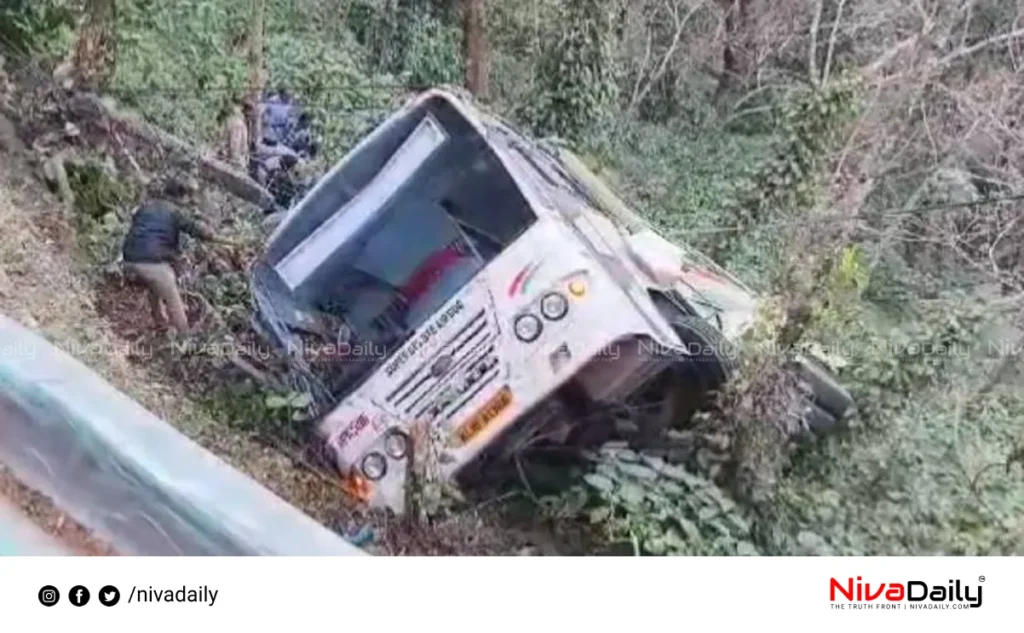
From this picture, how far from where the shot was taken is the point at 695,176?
1662mm

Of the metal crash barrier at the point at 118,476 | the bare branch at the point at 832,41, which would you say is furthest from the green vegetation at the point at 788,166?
the metal crash barrier at the point at 118,476

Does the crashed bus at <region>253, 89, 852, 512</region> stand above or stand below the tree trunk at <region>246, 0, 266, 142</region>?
below

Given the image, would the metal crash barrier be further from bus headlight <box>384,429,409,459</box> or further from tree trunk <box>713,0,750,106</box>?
tree trunk <box>713,0,750,106</box>

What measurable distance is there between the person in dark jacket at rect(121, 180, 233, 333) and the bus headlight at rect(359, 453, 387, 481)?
1.05 feet

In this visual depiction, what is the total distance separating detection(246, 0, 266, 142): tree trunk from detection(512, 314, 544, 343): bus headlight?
0.46 meters

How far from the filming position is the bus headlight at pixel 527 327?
1600 millimetres

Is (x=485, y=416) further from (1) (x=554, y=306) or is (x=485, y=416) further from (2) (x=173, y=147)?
(2) (x=173, y=147)

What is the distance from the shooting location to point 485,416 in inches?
64.2

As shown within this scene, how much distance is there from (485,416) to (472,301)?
162 mm

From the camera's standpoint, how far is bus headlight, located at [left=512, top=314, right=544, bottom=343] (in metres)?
1.60
